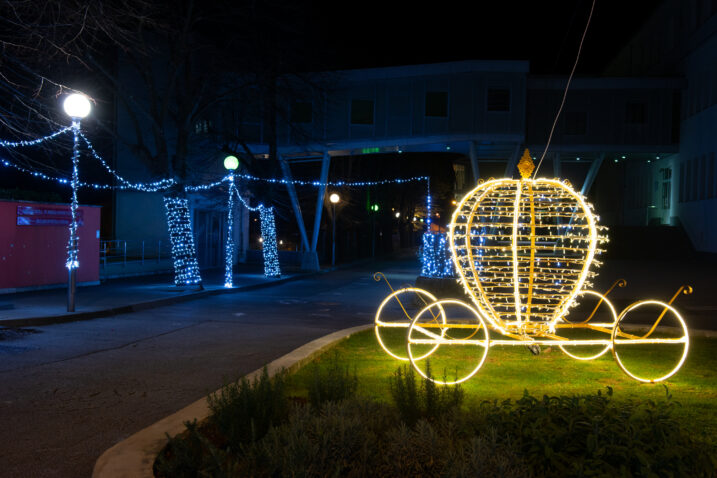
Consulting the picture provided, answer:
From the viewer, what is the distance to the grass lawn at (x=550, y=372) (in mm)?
6480

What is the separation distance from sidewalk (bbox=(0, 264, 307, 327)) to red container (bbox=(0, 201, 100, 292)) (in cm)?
51

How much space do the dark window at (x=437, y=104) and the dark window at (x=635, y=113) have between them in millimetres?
10052

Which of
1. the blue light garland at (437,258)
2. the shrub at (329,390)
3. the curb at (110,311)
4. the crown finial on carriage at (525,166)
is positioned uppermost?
the crown finial on carriage at (525,166)

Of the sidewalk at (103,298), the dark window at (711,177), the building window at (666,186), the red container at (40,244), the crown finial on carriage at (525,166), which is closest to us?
the crown finial on carriage at (525,166)

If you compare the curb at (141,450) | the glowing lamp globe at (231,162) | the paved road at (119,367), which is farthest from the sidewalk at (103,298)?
the curb at (141,450)

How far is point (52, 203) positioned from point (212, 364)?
535 inches

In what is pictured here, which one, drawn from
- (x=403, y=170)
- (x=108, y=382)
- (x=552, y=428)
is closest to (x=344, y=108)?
(x=403, y=170)

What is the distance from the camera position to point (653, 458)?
372cm

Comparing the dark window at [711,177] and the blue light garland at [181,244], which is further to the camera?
the dark window at [711,177]

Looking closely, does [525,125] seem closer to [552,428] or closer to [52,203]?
[52,203]

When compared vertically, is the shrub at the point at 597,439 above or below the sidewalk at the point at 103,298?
above

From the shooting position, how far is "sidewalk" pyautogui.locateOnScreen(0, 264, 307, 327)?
43.6 ft

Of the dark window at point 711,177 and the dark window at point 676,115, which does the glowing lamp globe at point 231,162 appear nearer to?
the dark window at point 711,177

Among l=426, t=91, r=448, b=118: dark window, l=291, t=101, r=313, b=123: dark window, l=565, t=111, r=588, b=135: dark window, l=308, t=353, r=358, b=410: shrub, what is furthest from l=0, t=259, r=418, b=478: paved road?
l=565, t=111, r=588, b=135: dark window
